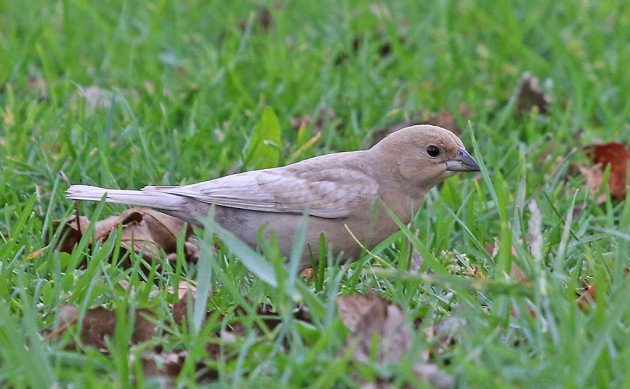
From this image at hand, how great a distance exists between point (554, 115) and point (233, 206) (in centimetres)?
273

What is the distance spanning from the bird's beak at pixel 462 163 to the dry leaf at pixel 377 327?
1657 millimetres

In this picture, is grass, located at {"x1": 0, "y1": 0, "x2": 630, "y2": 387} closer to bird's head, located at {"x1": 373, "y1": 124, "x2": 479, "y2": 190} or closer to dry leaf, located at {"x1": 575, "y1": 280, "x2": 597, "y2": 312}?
dry leaf, located at {"x1": 575, "y1": 280, "x2": 597, "y2": 312}

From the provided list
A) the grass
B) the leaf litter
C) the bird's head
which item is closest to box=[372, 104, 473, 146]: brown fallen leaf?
the grass

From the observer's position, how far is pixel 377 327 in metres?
3.46

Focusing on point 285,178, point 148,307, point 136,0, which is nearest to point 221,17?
point 136,0

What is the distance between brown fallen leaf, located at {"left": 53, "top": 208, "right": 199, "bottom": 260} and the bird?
0.16 metres

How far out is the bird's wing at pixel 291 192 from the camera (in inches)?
193

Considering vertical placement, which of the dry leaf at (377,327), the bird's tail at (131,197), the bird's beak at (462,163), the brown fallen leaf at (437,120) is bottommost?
the brown fallen leaf at (437,120)

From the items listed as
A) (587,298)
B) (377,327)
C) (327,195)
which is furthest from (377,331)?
(327,195)

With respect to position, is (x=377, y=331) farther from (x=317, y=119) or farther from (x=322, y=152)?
(x=317, y=119)

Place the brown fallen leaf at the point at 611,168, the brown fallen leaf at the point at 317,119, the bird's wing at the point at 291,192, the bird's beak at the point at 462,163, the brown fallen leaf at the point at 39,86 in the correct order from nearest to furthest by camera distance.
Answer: the bird's wing at the point at 291,192, the bird's beak at the point at 462,163, the brown fallen leaf at the point at 611,168, the brown fallen leaf at the point at 317,119, the brown fallen leaf at the point at 39,86

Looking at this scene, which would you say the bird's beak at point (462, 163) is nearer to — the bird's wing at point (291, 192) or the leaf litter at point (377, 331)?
the bird's wing at point (291, 192)

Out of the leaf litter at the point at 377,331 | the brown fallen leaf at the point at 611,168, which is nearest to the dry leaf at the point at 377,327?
the leaf litter at the point at 377,331

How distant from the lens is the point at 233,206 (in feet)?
16.3
